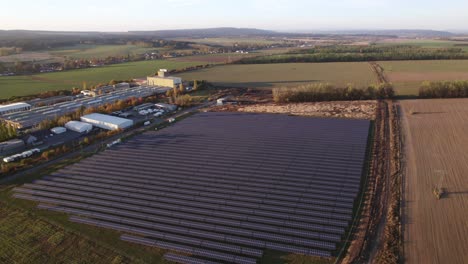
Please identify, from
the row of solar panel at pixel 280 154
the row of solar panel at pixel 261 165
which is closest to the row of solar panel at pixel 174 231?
the row of solar panel at pixel 261 165

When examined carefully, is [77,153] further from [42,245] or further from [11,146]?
[42,245]

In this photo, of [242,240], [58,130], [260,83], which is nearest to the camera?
[242,240]

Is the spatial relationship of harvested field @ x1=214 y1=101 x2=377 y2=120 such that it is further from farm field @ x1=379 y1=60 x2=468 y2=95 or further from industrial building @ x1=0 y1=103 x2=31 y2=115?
industrial building @ x1=0 y1=103 x2=31 y2=115

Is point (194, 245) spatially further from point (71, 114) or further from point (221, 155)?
point (71, 114)

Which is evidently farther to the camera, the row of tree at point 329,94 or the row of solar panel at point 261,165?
the row of tree at point 329,94

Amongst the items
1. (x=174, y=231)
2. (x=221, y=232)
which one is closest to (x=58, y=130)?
(x=174, y=231)

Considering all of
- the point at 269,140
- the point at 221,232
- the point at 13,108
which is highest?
the point at 13,108

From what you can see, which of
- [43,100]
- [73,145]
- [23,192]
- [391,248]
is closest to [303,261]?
[391,248]

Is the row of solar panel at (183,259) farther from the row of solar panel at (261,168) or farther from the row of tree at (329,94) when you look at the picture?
the row of tree at (329,94)
